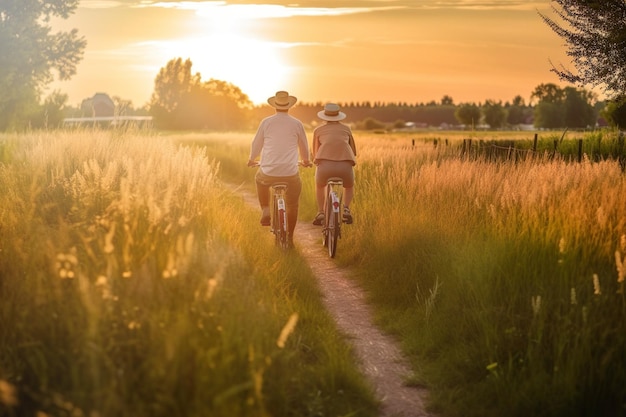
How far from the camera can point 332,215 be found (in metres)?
10.8

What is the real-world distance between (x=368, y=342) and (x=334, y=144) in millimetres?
4322

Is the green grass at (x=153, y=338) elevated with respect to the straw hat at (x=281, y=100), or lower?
lower

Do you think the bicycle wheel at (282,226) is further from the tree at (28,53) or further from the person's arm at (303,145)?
the tree at (28,53)

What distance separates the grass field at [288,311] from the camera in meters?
4.44

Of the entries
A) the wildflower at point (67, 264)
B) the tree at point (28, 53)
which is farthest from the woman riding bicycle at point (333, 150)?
the tree at point (28, 53)

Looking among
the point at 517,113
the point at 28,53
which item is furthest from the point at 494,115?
the point at 28,53

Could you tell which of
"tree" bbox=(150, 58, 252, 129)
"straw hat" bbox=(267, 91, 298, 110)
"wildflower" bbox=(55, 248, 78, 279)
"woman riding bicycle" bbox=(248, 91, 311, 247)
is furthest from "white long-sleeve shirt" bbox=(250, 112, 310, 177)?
"tree" bbox=(150, 58, 252, 129)

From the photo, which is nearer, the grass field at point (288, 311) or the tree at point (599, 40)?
the grass field at point (288, 311)

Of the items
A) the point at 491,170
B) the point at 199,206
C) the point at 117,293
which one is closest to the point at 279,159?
the point at 199,206

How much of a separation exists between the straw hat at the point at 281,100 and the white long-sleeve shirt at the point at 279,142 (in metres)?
0.10

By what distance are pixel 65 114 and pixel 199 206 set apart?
1672 inches

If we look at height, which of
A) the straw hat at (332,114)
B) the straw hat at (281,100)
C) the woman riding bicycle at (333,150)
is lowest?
the woman riding bicycle at (333,150)

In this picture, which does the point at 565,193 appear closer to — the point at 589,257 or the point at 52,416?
the point at 589,257

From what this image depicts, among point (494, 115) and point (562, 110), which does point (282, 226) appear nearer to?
point (562, 110)
